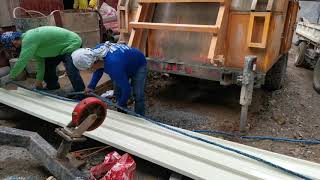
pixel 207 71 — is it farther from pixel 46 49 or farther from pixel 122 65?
pixel 46 49


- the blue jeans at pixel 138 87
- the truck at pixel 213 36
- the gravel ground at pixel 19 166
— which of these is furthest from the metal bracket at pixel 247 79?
the gravel ground at pixel 19 166

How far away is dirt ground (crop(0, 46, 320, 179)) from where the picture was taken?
3496 millimetres

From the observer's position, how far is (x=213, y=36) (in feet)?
13.6

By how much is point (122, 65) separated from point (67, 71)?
1.47 meters

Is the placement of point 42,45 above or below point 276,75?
above

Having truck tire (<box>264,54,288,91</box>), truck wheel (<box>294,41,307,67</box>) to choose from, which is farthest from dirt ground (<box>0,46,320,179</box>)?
truck wheel (<box>294,41,307,67</box>)

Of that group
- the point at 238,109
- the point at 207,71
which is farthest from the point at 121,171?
the point at 238,109

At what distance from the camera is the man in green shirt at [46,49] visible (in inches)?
172

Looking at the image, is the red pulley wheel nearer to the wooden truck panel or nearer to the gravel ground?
the gravel ground

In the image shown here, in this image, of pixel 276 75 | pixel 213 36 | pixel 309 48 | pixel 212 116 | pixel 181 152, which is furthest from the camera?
pixel 309 48

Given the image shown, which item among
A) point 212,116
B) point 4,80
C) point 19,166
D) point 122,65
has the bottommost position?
point 19,166

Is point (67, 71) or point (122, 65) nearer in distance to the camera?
point (122, 65)

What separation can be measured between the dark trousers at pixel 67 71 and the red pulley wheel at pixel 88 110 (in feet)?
7.41

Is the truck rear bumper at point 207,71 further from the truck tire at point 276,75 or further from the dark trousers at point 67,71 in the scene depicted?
the truck tire at point 276,75
